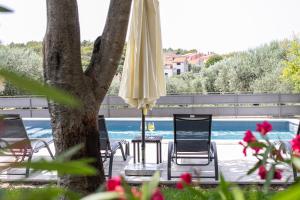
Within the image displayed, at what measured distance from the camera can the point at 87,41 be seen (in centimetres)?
3041

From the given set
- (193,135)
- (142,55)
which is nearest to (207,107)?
(193,135)

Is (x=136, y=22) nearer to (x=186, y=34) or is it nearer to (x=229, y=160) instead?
(x=229, y=160)

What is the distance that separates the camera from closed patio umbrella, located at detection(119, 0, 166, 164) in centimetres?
574

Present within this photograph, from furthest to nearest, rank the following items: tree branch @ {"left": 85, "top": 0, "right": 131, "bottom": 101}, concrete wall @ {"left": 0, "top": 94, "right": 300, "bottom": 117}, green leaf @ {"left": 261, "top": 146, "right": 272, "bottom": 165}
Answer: concrete wall @ {"left": 0, "top": 94, "right": 300, "bottom": 117}, tree branch @ {"left": 85, "top": 0, "right": 131, "bottom": 101}, green leaf @ {"left": 261, "top": 146, "right": 272, "bottom": 165}

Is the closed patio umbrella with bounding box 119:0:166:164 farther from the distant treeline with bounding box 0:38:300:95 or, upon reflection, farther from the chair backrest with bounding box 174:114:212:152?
the distant treeline with bounding box 0:38:300:95

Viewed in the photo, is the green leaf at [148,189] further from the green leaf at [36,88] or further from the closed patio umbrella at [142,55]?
the closed patio umbrella at [142,55]

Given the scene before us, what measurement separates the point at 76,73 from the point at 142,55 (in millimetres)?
2689

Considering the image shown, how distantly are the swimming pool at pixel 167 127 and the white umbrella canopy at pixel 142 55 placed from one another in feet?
16.7

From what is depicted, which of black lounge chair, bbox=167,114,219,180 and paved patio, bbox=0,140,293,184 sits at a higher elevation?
black lounge chair, bbox=167,114,219,180

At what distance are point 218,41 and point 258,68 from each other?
36.9 feet

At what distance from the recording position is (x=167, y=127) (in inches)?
480

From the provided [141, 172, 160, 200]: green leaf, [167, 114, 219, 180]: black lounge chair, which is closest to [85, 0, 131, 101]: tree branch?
[167, 114, 219, 180]: black lounge chair

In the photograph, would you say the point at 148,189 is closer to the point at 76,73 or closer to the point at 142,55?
the point at 76,73

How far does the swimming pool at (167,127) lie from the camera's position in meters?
11.2
